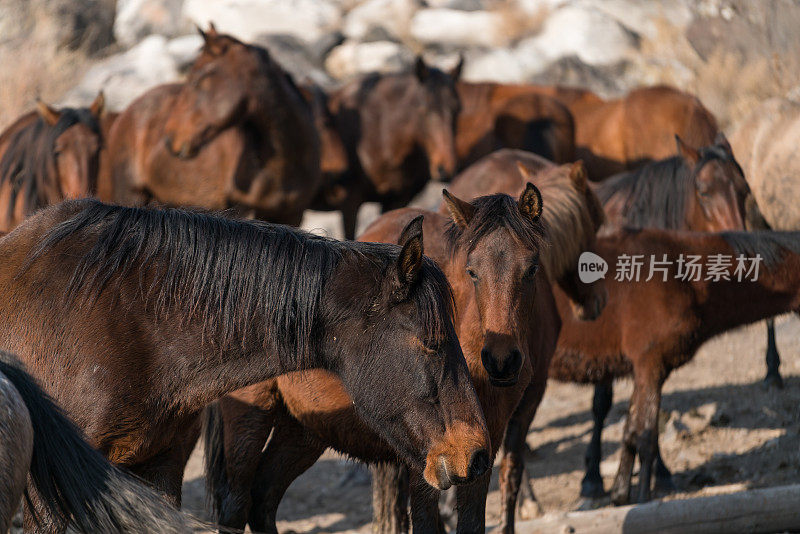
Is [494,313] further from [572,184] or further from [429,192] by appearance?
[429,192]

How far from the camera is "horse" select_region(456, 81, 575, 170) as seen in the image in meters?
9.42

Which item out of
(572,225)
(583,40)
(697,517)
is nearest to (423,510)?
(697,517)

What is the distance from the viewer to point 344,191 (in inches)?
384

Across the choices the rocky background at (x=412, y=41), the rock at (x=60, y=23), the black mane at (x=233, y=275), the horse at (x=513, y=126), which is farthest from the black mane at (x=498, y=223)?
the rock at (x=60, y=23)

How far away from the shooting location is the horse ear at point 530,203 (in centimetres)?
365

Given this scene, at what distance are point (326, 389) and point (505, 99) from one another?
6711mm

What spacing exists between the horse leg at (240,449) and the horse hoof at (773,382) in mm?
4377

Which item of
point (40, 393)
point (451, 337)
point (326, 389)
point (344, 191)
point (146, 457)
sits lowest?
point (344, 191)

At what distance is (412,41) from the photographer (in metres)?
16.5

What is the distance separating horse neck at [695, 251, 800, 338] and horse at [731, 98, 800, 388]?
122 inches

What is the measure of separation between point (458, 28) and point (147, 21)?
5754 mm

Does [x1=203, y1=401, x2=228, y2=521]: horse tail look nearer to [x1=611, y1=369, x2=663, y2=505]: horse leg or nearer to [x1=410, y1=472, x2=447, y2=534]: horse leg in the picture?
[x1=410, y1=472, x2=447, y2=534]: horse leg

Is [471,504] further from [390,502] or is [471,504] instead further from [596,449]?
[596,449]

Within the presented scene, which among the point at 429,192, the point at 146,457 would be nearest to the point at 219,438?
the point at 146,457
